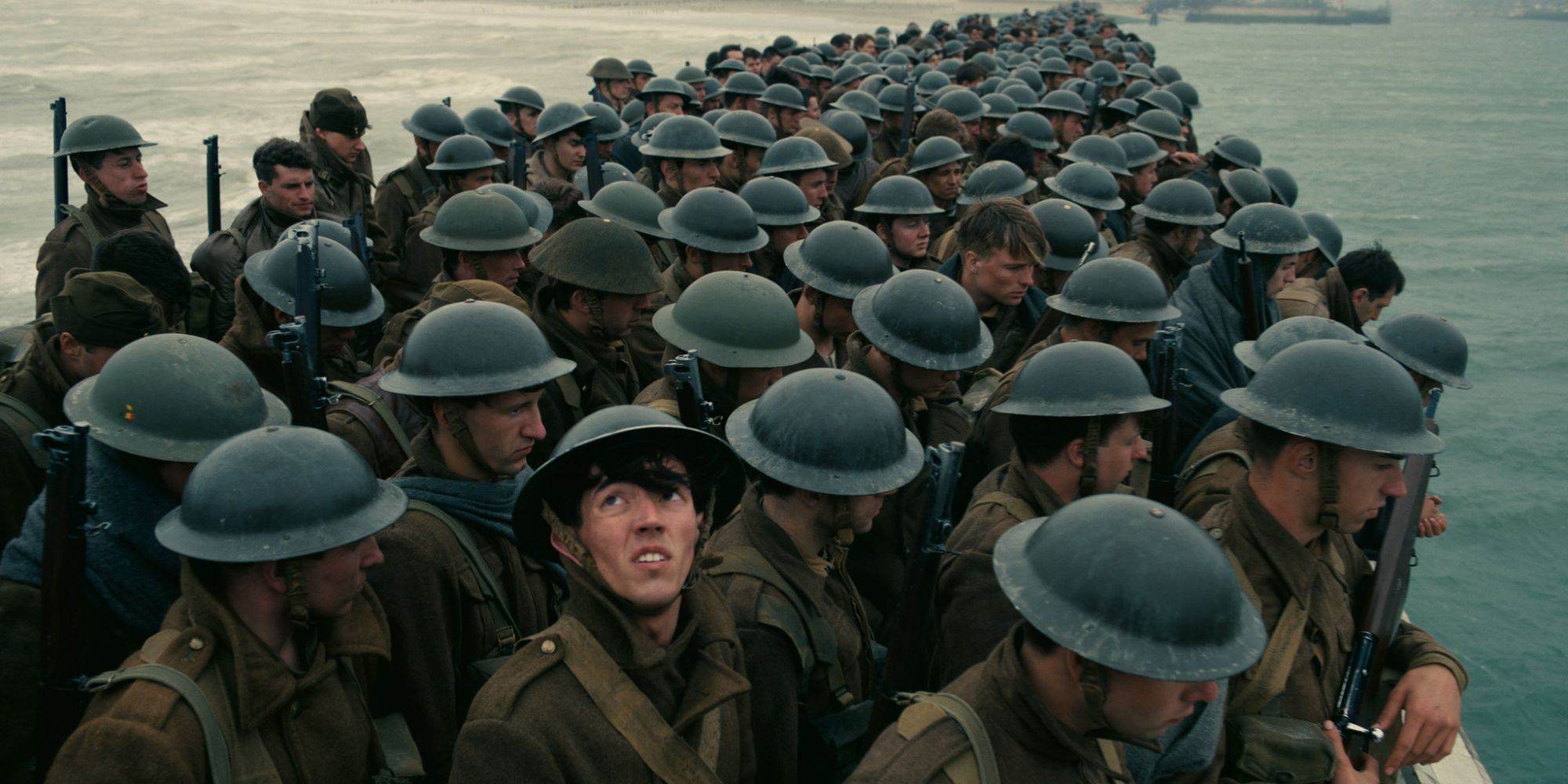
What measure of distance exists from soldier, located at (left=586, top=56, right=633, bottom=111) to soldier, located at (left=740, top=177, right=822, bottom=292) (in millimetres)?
8608

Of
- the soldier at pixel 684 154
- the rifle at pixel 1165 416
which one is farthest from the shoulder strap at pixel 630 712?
the soldier at pixel 684 154

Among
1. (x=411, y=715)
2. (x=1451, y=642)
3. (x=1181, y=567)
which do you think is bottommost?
(x=1451, y=642)

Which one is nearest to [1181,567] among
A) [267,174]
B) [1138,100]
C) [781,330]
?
[781,330]

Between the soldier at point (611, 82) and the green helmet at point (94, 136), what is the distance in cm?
856

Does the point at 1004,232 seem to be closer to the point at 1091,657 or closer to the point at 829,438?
the point at 829,438

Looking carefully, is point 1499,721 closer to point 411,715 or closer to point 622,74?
point 411,715

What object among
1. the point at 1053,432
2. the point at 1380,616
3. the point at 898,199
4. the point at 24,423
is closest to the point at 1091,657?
the point at 1053,432

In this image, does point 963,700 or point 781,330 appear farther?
point 781,330

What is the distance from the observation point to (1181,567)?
2406mm

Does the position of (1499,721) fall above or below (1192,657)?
below

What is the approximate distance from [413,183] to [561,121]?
133 cm

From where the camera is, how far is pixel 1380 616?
3549 millimetres

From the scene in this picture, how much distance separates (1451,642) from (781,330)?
7.46m

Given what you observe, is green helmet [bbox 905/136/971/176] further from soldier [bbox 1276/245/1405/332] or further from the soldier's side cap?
the soldier's side cap
